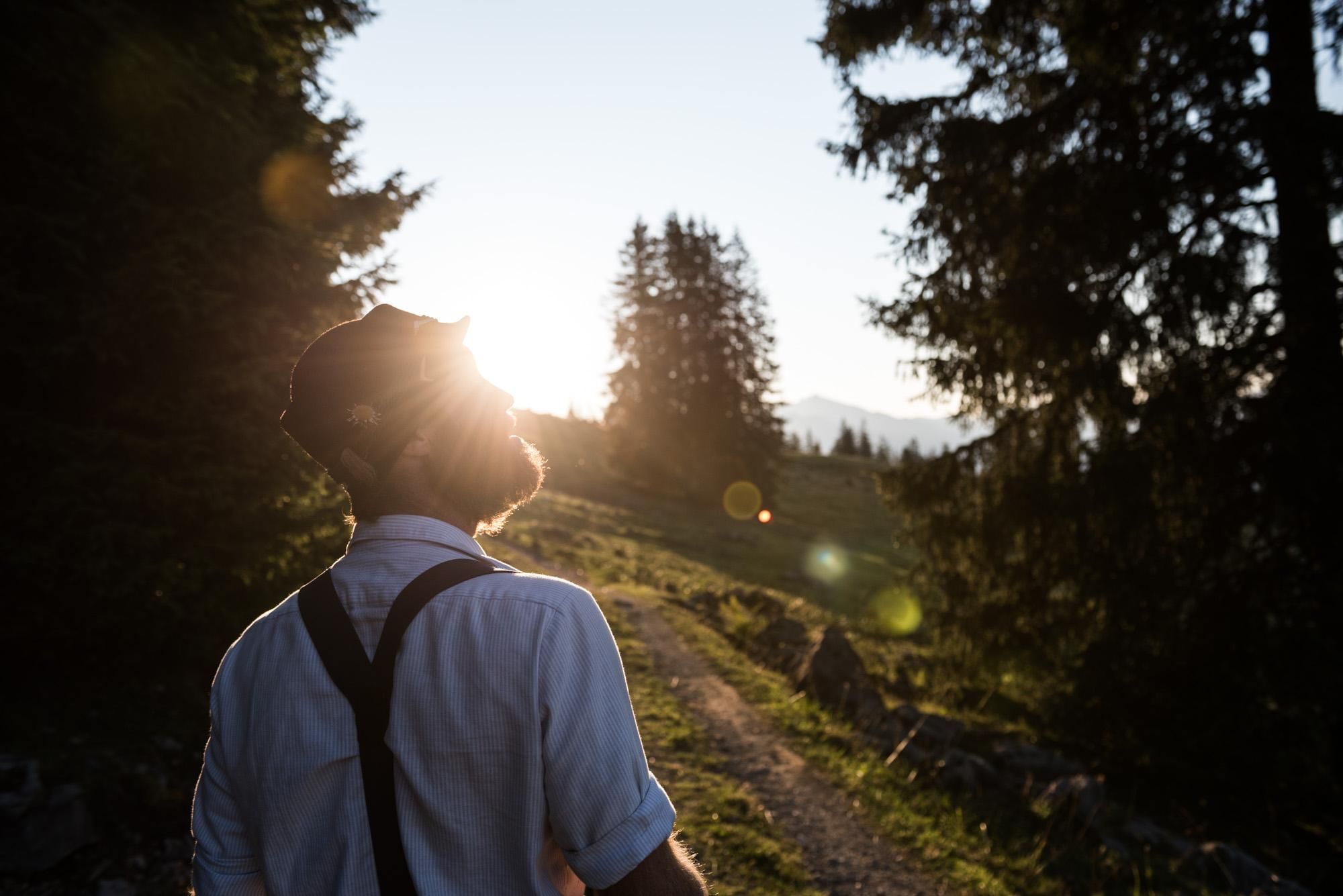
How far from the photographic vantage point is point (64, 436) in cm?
595

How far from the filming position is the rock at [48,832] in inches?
171

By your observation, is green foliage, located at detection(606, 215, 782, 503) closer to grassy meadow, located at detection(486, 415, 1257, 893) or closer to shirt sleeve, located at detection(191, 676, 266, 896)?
grassy meadow, located at detection(486, 415, 1257, 893)

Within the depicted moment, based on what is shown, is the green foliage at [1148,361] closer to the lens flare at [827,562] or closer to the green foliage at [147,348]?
the green foliage at [147,348]

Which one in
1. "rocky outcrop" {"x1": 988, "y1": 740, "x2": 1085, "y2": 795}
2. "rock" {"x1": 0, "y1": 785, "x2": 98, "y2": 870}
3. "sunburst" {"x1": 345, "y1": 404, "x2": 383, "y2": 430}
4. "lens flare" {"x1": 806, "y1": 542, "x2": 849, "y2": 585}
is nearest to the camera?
"sunburst" {"x1": 345, "y1": 404, "x2": 383, "y2": 430}

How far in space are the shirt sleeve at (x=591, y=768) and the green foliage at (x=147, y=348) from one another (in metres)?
5.97

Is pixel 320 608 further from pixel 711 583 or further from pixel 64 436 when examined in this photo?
pixel 711 583

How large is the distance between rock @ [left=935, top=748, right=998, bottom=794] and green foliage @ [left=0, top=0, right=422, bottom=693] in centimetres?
740

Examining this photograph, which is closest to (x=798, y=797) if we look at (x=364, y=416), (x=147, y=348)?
(x=364, y=416)

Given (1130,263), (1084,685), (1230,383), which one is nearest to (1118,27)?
(1130,263)

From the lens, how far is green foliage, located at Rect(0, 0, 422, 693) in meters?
5.75

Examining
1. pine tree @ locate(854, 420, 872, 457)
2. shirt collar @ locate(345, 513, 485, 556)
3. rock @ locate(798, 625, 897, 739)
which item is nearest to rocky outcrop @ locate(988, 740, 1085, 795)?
rock @ locate(798, 625, 897, 739)

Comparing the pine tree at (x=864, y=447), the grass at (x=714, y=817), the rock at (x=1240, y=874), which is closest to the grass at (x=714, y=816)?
the grass at (x=714, y=817)

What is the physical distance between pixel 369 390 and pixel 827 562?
30.8m

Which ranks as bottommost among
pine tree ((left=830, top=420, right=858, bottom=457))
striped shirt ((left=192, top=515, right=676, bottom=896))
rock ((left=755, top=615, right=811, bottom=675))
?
rock ((left=755, top=615, right=811, bottom=675))
